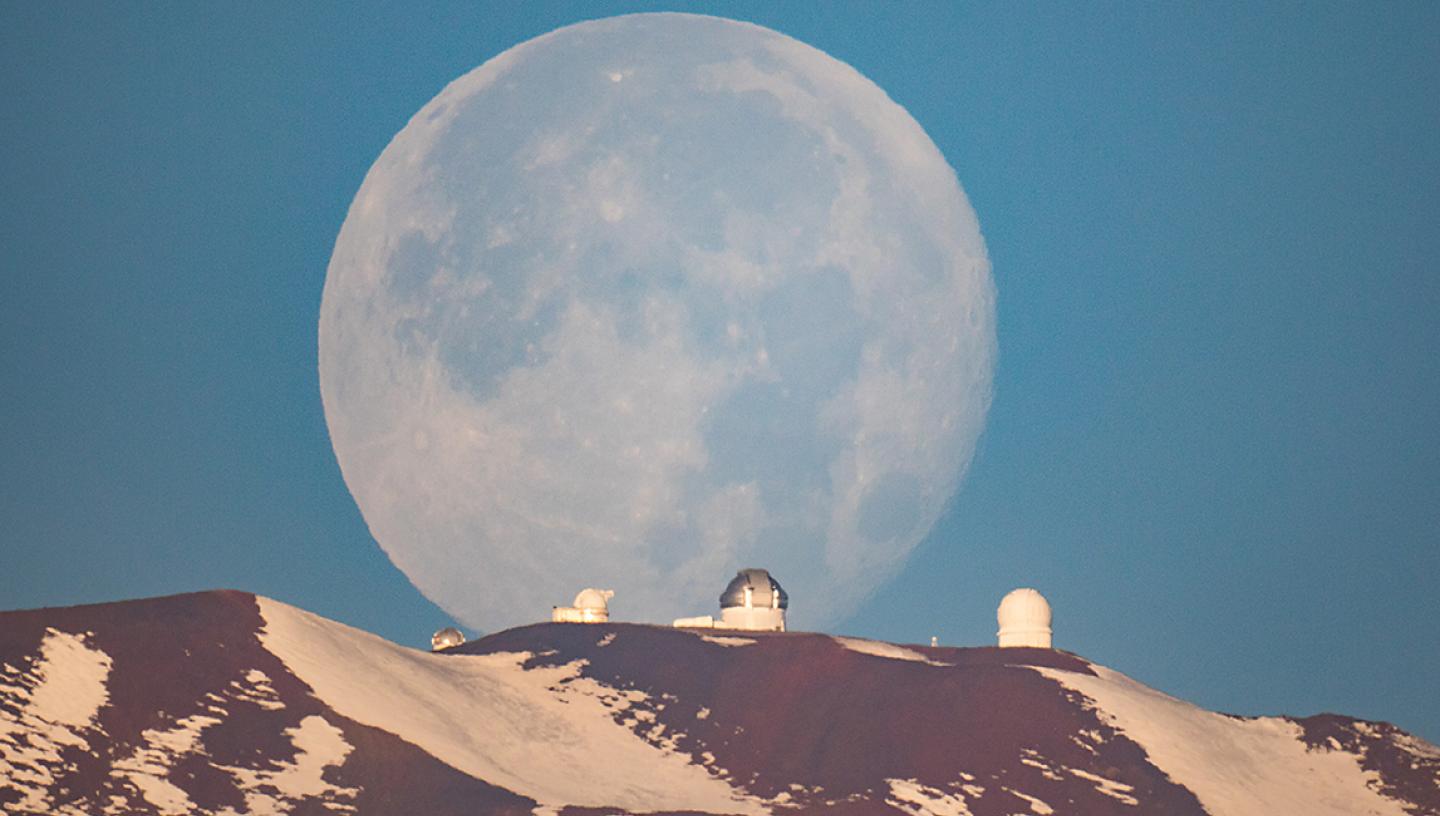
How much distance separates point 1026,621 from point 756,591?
13348mm

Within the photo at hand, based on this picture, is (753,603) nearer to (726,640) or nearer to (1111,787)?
(726,640)

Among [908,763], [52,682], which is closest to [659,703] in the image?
[908,763]

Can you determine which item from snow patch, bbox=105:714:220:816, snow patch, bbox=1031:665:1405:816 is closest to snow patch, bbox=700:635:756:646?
snow patch, bbox=1031:665:1405:816

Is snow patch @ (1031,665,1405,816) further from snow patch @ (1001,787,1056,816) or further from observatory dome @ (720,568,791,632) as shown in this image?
observatory dome @ (720,568,791,632)

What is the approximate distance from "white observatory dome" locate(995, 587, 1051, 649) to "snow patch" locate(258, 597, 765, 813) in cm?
2109

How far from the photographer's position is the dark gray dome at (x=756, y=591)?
9762cm

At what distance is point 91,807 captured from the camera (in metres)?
59.9

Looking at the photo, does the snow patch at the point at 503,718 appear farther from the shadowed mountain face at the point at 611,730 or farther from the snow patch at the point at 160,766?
the snow patch at the point at 160,766

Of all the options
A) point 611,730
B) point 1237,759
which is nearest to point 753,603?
point 611,730

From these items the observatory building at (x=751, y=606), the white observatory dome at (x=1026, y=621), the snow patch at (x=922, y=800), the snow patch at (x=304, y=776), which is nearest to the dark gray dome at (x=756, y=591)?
the observatory building at (x=751, y=606)

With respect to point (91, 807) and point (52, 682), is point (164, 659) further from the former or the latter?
point (91, 807)

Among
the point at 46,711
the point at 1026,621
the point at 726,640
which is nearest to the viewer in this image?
the point at 46,711

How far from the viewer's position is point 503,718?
3108 inches

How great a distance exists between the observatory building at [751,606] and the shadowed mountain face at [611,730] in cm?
389
